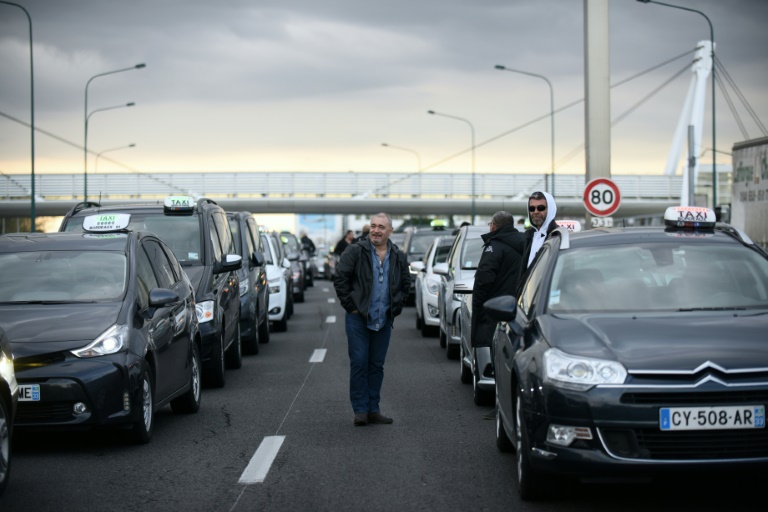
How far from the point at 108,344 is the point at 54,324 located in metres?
0.46

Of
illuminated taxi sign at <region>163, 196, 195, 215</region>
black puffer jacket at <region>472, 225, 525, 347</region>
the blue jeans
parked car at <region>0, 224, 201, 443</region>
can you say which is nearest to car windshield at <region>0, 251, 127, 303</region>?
parked car at <region>0, 224, 201, 443</region>

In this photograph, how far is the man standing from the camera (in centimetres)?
988

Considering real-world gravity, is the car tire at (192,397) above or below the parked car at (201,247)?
below

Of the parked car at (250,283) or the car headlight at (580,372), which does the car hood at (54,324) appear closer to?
the car headlight at (580,372)

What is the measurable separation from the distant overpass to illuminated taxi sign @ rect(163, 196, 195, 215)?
58.6m

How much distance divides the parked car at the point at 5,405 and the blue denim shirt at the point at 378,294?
3520mm

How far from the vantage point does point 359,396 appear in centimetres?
986

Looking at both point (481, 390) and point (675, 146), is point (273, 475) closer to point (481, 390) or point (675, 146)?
point (481, 390)

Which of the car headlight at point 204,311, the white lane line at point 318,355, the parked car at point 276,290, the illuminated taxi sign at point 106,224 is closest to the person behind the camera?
the illuminated taxi sign at point 106,224

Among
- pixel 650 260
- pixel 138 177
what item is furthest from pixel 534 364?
pixel 138 177

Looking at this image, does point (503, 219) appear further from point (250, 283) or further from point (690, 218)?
point (250, 283)

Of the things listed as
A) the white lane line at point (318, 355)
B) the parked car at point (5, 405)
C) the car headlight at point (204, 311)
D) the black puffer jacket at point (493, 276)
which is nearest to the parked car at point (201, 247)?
the car headlight at point (204, 311)

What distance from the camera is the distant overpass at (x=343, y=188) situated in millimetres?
72938

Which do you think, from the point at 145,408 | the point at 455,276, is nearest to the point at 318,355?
the point at 455,276
